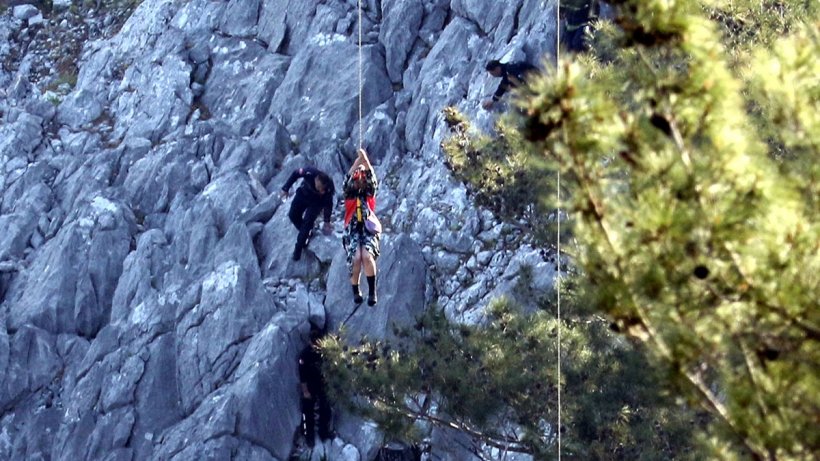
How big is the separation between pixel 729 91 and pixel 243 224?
1539cm

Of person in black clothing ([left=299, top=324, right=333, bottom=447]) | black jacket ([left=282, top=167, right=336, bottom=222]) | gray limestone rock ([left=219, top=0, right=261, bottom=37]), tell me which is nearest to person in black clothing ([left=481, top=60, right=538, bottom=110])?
black jacket ([left=282, top=167, right=336, bottom=222])

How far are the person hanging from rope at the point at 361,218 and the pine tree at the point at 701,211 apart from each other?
23.9 feet

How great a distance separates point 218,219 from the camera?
20109 mm

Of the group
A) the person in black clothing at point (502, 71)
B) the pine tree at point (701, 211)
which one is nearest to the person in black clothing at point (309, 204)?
the person in black clothing at point (502, 71)

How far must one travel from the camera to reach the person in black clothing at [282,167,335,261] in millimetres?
17234

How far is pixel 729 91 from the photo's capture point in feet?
15.1

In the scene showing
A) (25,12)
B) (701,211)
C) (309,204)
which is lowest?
(25,12)

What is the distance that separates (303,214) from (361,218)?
6.13 m

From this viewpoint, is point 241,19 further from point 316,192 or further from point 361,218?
point 361,218

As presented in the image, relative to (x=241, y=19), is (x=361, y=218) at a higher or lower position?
higher

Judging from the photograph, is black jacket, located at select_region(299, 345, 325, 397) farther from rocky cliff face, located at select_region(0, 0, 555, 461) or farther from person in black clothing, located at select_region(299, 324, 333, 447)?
rocky cliff face, located at select_region(0, 0, 555, 461)

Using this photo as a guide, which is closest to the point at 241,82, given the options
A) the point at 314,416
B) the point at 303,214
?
the point at 303,214

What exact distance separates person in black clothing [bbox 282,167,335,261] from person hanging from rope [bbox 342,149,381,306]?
395 cm

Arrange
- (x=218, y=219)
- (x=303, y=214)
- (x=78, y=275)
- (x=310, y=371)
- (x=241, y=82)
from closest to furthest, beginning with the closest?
(x=310, y=371), (x=303, y=214), (x=218, y=219), (x=78, y=275), (x=241, y=82)
